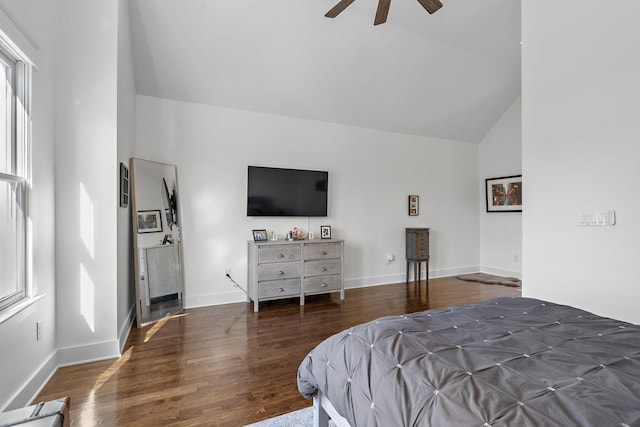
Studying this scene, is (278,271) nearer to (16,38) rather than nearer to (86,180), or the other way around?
(86,180)

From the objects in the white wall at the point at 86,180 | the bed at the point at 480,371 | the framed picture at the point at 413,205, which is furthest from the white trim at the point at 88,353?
the framed picture at the point at 413,205

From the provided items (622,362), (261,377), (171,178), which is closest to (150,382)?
(261,377)

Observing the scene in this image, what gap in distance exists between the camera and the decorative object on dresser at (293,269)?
3795mm

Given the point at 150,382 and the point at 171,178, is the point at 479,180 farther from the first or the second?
the point at 150,382

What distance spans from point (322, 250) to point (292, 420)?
250cm

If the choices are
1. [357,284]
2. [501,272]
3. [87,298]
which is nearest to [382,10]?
[87,298]

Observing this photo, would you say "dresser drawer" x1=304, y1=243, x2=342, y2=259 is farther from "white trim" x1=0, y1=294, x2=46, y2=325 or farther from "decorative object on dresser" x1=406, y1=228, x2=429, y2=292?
"white trim" x1=0, y1=294, x2=46, y2=325

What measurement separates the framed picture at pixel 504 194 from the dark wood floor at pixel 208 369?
283cm

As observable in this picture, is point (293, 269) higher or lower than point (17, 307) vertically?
lower

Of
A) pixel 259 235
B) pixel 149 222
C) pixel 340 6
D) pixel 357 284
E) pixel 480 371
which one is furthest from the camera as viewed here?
pixel 357 284

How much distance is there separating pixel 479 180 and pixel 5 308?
6.78 metres

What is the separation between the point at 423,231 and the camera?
5.18 m

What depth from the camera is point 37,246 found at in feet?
6.96

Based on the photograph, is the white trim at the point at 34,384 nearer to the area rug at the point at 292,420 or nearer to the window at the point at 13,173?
the window at the point at 13,173
